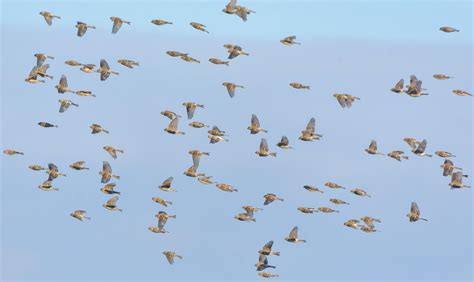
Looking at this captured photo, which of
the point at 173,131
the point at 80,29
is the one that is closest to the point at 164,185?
the point at 173,131

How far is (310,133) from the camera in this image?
107875mm

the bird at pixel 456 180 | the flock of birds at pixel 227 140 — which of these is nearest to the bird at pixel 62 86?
the flock of birds at pixel 227 140

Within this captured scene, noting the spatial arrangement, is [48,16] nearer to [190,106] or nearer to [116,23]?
[116,23]

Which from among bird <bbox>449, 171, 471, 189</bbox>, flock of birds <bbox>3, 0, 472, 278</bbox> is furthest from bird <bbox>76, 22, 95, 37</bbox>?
bird <bbox>449, 171, 471, 189</bbox>

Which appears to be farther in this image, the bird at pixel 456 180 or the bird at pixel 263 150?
the bird at pixel 263 150

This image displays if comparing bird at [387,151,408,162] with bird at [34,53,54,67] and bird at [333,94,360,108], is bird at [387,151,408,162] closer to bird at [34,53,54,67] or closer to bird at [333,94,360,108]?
bird at [333,94,360,108]

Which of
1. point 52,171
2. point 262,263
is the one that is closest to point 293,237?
point 262,263

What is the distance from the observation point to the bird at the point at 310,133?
350ft

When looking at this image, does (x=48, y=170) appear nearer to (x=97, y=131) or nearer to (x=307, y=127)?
(x=97, y=131)

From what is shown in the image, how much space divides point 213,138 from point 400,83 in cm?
1350

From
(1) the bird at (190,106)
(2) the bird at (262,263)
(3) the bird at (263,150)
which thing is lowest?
(2) the bird at (262,263)

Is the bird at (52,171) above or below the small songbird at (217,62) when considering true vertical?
below

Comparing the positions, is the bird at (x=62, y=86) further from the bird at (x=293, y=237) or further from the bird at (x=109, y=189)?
the bird at (x=293, y=237)

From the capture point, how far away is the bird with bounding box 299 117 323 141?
106688 mm
